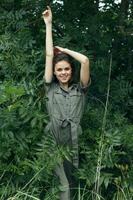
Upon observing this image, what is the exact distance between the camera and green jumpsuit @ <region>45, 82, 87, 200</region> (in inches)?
169

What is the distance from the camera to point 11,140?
4.38 m

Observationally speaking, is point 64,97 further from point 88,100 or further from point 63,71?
point 88,100

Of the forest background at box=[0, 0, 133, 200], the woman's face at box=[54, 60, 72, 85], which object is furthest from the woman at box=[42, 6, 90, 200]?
the forest background at box=[0, 0, 133, 200]

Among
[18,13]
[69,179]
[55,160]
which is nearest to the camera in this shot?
[55,160]

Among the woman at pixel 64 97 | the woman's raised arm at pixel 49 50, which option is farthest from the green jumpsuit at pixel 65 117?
the woman's raised arm at pixel 49 50

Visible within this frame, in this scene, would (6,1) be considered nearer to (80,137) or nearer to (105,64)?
(105,64)

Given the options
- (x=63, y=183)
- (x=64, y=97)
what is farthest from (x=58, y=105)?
(x=63, y=183)

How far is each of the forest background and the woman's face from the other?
298mm

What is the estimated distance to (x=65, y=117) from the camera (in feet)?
14.0

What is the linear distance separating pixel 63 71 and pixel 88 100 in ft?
3.54

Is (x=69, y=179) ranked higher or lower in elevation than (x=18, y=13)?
lower

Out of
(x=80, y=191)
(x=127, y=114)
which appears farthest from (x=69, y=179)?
(x=127, y=114)

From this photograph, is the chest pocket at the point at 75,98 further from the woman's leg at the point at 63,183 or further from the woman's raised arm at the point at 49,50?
the woman's leg at the point at 63,183

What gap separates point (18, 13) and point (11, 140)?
1443 mm
